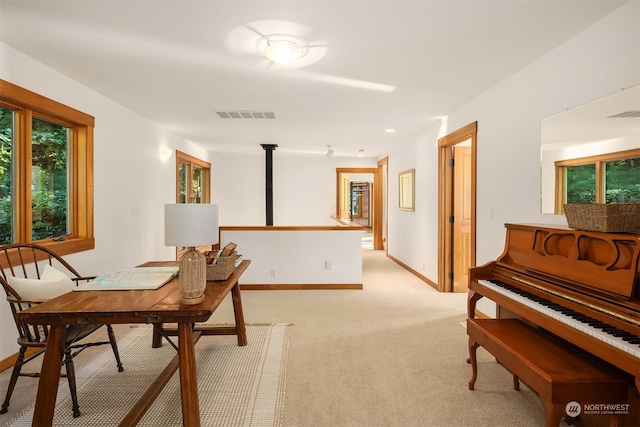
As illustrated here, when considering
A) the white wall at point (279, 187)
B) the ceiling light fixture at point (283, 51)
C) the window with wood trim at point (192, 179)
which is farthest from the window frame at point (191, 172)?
the ceiling light fixture at point (283, 51)

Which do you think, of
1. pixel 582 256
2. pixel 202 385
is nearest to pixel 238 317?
pixel 202 385

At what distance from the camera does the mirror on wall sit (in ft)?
6.15

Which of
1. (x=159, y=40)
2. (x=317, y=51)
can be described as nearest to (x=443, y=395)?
(x=317, y=51)

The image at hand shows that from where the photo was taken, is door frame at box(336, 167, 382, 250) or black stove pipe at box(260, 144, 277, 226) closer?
black stove pipe at box(260, 144, 277, 226)

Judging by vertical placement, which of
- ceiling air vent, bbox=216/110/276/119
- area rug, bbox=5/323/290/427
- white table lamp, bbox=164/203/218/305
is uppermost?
ceiling air vent, bbox=216/110/276/119

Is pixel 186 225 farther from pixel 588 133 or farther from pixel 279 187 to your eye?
pixel 279 187

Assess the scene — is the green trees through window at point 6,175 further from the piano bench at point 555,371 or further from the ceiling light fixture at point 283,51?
the piano bench at point 555,371

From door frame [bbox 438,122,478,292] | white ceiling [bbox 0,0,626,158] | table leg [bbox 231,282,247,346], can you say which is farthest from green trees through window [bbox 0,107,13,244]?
door frame [bbox 438,122,478,292]

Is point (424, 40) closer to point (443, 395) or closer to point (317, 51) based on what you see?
point (317, 51)

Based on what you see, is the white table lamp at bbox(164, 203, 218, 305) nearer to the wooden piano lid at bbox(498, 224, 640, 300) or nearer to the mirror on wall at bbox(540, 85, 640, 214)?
the wooden piano lid at bbox(498, 224, 640, 300)

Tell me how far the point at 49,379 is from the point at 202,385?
872 millimetres

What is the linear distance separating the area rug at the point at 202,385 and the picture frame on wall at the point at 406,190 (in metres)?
3.54

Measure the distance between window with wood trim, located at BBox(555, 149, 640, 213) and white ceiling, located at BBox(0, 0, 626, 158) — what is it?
2.79 feet

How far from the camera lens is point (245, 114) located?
169 inches
